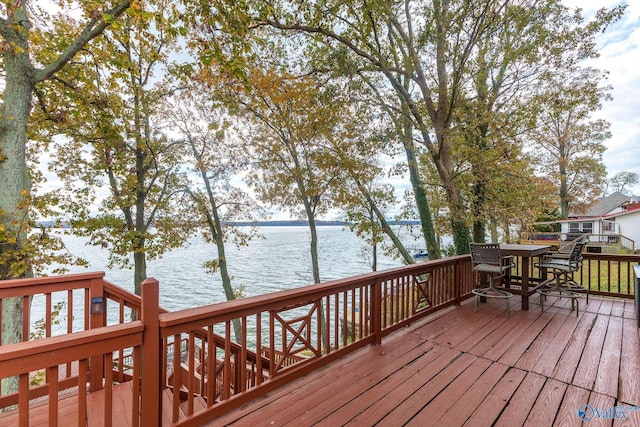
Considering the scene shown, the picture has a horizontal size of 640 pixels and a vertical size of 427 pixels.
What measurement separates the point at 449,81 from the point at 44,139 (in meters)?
9.56

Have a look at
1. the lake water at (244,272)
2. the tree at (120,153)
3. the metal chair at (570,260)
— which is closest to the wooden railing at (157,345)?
the metal chair at (570,260)

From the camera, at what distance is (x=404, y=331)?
12.2 ft

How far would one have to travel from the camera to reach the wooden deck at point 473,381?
6.80 feet

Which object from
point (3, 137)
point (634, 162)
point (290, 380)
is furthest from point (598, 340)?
point (634, 162)

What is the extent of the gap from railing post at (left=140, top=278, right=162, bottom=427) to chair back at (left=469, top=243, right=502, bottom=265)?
4.30 meters

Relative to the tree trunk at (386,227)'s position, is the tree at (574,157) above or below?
above

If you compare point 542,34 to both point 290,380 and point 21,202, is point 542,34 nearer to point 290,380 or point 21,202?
point 290,380

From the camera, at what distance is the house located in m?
17.0

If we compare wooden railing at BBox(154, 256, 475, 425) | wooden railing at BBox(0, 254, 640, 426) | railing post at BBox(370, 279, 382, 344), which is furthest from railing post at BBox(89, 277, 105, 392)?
railing post at BBox(370, 279, 382, 344)

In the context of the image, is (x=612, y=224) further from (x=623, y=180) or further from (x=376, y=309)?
(x=376, y=309)

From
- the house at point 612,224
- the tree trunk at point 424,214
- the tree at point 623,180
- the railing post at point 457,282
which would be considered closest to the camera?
the railing post at point 457,282

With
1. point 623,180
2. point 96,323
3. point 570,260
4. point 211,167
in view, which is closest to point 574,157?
point 570,260

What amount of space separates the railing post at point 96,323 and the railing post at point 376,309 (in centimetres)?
Answer: 260

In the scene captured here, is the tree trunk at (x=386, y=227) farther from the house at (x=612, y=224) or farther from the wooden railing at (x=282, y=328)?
the house at (x=612, y=224)
